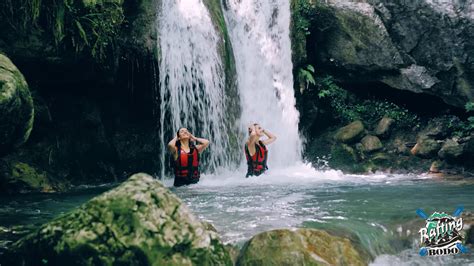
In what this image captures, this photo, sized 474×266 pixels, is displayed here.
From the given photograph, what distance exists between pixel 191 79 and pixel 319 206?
6.05 meters

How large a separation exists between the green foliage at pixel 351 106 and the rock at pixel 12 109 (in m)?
9.54

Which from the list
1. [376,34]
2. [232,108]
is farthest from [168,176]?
[376,34]

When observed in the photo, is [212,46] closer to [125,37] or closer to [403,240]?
[125,37]

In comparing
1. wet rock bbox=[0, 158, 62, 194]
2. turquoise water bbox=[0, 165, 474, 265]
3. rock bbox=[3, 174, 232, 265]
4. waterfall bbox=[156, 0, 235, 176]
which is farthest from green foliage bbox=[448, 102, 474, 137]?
rock bbox=[3, 174, 232, 265]

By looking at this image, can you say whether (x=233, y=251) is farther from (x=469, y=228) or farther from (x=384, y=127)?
(x=384, y=127)

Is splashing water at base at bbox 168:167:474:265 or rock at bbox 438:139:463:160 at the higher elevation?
rock at bbox 438:139:463:160

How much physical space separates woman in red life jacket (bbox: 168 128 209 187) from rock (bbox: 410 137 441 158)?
6.50m

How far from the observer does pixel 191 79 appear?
12484mm

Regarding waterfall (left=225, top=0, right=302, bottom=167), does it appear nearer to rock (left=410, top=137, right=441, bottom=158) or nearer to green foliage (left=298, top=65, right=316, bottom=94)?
green foliage (left=298, top=65, right=316, bottom=94)

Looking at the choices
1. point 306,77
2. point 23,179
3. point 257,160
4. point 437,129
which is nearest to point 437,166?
point 437,129

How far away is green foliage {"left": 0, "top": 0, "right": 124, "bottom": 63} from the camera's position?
9.15 meters

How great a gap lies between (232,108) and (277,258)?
8655 mm

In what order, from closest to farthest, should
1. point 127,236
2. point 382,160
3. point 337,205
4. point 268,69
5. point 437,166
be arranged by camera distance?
point 127,236 < point 337,205 < point 437,166 < point 382,160 < point 268,69

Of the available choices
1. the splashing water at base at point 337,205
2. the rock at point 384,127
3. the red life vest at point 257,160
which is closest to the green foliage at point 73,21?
the splashing water at base at point 337,205
